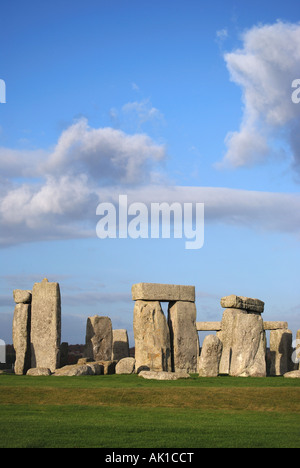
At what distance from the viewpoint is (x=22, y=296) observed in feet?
77.2

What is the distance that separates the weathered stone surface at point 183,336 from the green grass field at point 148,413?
158 inches

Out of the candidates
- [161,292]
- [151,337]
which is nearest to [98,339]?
[151,337]

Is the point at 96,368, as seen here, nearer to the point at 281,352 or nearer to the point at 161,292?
the point at 161,292

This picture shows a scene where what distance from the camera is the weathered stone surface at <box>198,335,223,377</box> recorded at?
20266mm

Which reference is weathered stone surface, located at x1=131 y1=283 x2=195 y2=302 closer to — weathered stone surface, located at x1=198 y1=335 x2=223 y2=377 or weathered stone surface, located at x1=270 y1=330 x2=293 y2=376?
weathered stone surface, located at x1=198 y1=335 x2=223 y2=377

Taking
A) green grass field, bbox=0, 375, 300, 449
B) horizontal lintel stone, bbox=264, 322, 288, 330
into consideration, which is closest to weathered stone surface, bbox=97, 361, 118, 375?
green grass field, bbox=0, 375, 300, 449

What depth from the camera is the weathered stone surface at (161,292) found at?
73.9ft

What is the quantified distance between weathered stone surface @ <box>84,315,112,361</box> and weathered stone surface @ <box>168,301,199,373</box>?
2747 millimetres

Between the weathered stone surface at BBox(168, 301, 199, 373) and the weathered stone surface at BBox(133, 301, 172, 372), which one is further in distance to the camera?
the weathered stone surface at BBox(168, 301, 199, 373)
